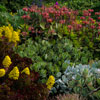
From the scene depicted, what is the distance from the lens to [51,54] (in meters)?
3.66

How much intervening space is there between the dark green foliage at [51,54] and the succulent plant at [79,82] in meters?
0.20

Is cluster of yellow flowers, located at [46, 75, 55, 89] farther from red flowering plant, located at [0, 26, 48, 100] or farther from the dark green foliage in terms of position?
the dark green foliage

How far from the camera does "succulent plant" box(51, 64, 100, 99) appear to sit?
294 centimetres

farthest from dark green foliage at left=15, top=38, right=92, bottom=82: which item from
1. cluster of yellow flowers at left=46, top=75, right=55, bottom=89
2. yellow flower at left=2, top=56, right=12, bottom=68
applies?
yellow flower at left=2, top=56, right=12, bottom=68

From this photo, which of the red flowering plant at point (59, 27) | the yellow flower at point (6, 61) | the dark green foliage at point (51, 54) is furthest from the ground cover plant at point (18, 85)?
the red flowering plant at point (59, 27)

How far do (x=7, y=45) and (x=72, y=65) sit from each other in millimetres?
1243

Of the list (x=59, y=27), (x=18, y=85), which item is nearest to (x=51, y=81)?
(x=18, y=85)

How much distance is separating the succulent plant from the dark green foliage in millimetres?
202

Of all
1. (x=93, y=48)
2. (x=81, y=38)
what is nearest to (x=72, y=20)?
(x=81, y=38)

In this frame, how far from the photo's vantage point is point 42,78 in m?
3.22

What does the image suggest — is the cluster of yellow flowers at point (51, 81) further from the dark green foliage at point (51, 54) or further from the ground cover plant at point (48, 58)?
the dark green foliage at point (51, 54)

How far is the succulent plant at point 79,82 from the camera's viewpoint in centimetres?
294

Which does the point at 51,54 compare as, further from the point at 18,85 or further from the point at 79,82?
the point at 18,85

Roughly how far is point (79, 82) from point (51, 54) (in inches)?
37.5
